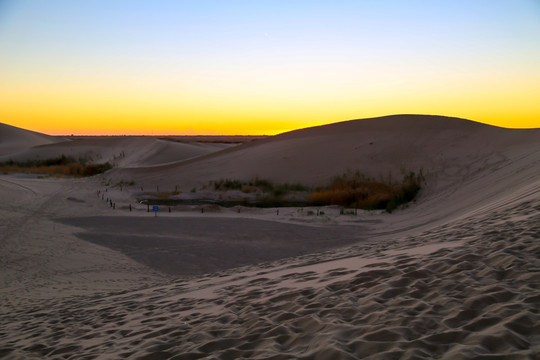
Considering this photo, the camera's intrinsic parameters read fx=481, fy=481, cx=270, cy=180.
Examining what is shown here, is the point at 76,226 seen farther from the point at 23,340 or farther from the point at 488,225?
the point at 488,225

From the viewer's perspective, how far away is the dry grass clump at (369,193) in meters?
20.0

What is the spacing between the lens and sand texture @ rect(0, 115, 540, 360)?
393 cm

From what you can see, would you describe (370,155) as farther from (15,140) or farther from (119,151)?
(15,140)

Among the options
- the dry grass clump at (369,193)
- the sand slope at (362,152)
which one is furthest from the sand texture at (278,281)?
the sand slope at (362,152)

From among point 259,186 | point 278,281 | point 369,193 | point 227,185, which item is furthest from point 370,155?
point 278,281

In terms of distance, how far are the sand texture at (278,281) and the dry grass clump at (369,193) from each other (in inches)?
40.1

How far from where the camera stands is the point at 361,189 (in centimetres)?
2209

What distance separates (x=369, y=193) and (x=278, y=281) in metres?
15.6

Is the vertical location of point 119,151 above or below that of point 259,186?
above

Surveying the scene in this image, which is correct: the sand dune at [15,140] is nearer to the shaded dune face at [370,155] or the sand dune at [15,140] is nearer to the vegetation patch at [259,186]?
the shaded dune face at [370,155]

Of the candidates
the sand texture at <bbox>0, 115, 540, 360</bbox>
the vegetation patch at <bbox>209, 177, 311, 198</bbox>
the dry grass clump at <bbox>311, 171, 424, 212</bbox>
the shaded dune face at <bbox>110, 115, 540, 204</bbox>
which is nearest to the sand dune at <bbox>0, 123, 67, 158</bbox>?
the shaded dune face at <bbox>110, 115, 540, 204</bbox>

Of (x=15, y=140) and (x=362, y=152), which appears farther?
(x=15, y=140)

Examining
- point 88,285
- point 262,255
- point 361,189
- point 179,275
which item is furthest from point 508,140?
point 88,285

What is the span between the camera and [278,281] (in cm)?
651
